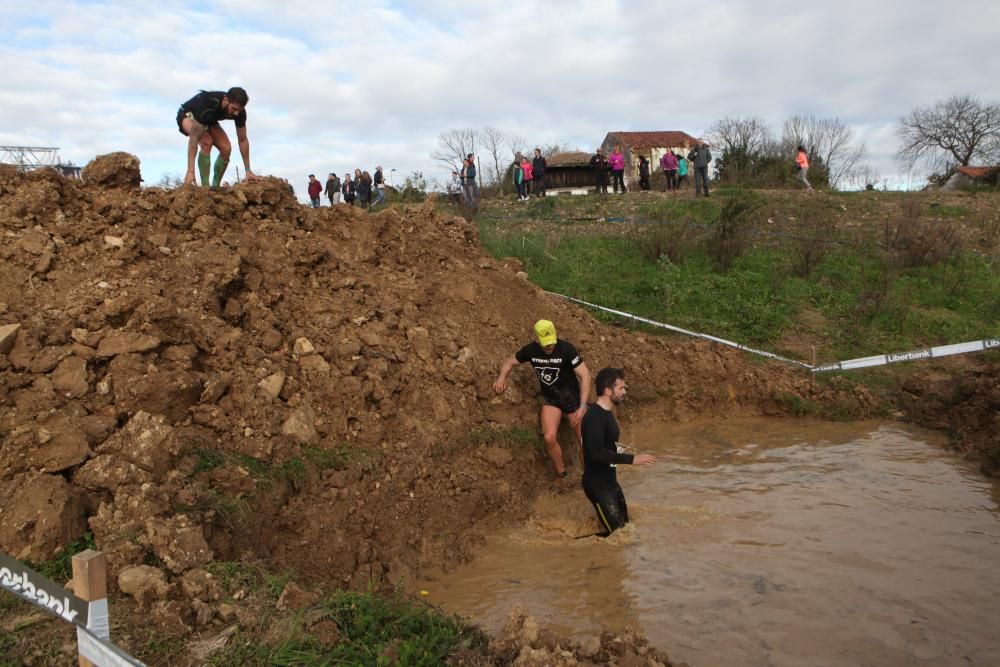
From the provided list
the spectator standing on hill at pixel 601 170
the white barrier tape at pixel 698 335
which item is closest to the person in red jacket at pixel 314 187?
the spectator standing on hill at pixel 601 170

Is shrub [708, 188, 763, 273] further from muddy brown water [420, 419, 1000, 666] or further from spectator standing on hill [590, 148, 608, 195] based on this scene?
spectator standing on hill [590, 148, 608, 195]

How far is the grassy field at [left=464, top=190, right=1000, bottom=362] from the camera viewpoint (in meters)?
11.1

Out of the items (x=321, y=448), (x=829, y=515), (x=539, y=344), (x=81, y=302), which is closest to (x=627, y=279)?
(x=539, y=344)

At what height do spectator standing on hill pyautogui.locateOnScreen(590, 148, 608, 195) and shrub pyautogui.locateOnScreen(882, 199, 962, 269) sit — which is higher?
spectator standing on hill pyautogui.locateOnScreen(590, 148, 608, 195)

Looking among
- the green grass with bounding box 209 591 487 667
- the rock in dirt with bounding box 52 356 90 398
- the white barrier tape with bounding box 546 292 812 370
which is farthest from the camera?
the white barrier tape with bounding box 546 292 812 370

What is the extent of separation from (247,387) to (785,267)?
11045mm

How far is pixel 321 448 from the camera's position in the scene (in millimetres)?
5793

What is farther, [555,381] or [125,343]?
[555,381]

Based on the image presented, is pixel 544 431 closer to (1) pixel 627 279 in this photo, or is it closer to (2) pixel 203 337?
(2) pixel 203 337

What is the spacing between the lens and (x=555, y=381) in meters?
7.00

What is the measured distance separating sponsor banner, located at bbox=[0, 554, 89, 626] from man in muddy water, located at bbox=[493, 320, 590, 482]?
4.79m

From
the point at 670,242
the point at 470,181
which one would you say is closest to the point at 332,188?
the point at 470,181

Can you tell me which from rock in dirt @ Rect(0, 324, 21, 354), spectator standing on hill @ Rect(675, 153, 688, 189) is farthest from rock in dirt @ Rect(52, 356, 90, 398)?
spectator standing on hill @ Rect(675, 153, 688, 189)

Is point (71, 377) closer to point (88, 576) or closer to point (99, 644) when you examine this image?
point (88, 576)
